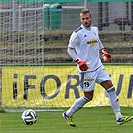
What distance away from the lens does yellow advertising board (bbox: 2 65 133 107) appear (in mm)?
17661

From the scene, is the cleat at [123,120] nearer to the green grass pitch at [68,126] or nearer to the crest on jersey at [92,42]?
the green grass pitch at [68,126]

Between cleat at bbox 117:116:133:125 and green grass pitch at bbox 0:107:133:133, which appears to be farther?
A: cleat at bbox 117:116:133:125

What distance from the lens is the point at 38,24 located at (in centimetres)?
1814

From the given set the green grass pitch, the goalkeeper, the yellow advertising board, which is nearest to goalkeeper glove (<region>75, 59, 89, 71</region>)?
the goalkeeper

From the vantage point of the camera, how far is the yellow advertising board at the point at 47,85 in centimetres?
1766

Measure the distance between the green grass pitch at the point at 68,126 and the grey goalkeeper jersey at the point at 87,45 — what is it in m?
1.19

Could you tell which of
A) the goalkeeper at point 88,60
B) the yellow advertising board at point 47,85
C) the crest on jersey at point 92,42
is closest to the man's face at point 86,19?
the goalkeeper at point 88,60

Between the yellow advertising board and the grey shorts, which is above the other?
the grey shorts

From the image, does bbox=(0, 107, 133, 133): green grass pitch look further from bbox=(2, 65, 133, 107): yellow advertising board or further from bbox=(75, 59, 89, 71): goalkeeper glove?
bbox=(2, 65, 133, 107): yellow advertising board

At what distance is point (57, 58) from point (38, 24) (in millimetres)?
3193

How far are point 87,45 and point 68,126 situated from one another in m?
1.58

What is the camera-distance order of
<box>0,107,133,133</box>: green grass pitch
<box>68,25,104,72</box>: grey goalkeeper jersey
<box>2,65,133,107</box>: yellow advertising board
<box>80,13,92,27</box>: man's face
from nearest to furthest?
1. <box>0,107,133,133</box>: green grass pitch
2. <box>80,13,92,27</box>: man's face
3. <box>68,25,104,72</box>: grey goalkeeper jersey
4. <box>2,65,133,107</box>: yellow advertising board

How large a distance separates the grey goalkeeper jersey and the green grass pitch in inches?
46.7

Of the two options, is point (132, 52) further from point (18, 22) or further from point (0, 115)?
point (0, 115)
